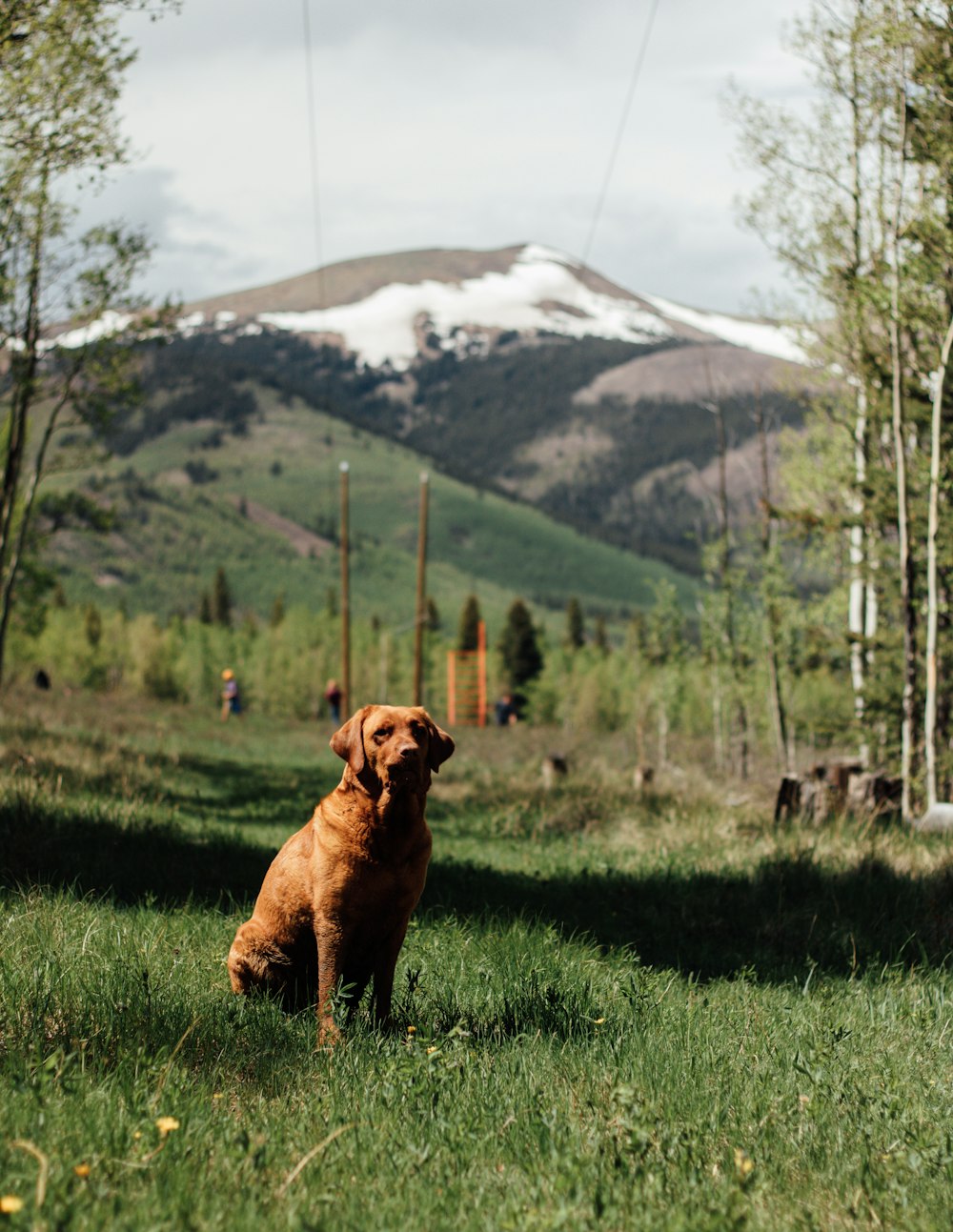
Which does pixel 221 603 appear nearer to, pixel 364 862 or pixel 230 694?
pixel 230 694

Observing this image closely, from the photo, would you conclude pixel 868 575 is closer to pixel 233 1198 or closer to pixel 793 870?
pixel 793 870

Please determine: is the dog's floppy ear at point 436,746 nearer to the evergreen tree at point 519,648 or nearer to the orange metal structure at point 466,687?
the orange metal structure at point 466,687

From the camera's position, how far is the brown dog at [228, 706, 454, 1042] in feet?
15.4

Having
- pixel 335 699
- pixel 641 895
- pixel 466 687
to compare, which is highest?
pixel 641 895

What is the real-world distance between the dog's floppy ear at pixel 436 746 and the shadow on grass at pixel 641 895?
8.86 feet

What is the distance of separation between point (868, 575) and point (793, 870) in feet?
31.3

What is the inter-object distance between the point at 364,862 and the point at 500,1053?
0.97m

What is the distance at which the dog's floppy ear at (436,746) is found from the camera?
4.82m

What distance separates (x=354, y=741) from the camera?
15.6ft

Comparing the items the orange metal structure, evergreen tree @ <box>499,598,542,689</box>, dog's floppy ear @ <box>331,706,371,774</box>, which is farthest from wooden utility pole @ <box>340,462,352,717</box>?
evergreen tree @ <box>499,598,542,689</box>

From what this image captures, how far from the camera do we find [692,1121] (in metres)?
4.16

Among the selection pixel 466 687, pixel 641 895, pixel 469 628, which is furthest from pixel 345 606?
pixel 469 628

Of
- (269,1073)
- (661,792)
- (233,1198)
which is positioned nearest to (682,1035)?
(269,1073)

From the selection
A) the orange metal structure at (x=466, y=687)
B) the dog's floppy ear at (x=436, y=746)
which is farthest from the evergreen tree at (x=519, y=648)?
the dog's floppy ear at (x=436, y=746)
